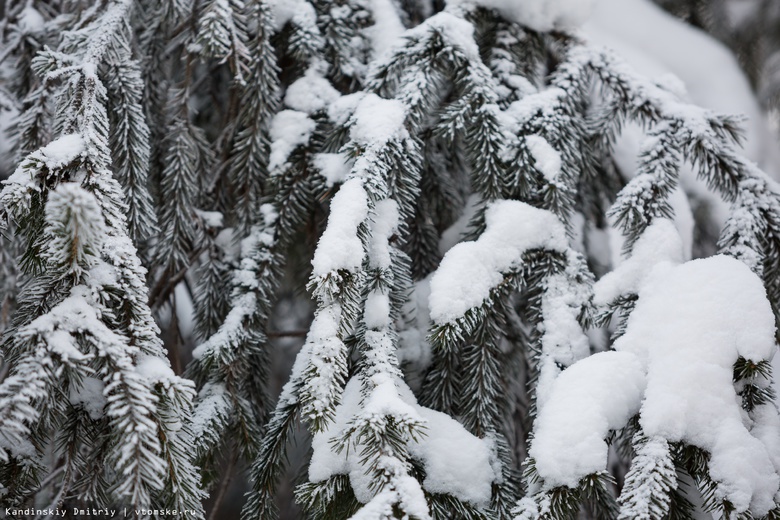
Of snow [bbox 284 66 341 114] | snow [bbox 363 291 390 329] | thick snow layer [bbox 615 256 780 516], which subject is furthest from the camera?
snow [bbox 284 66 341 114]

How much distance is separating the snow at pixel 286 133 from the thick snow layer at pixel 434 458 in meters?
0.53

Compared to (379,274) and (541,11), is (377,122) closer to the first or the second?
(379,274)

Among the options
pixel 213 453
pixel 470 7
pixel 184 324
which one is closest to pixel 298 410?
pixel 213 453

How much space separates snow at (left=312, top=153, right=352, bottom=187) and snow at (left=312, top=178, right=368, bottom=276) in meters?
0.18

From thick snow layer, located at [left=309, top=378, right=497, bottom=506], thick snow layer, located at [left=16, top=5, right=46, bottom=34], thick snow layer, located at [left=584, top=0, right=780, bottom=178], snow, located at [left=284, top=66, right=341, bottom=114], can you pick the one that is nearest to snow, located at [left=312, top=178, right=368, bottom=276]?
thick snow layer, located at [left=309, top=378, right=497, bottom=506]

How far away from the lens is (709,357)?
792mm

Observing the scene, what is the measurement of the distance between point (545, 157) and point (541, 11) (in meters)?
0.44

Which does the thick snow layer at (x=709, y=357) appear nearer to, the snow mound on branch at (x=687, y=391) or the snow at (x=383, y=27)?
the snow mound on branch at (x=687, y=391)

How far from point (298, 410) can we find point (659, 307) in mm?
676

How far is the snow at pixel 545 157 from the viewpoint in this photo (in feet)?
3.46

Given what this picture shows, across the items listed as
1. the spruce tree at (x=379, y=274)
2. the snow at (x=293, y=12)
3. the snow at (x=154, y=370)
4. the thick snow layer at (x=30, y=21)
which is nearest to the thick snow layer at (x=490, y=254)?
the spruce tree at (x=379, y=274)

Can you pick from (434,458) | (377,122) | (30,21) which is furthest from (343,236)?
(30,21)

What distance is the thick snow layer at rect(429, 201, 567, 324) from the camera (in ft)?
2.94

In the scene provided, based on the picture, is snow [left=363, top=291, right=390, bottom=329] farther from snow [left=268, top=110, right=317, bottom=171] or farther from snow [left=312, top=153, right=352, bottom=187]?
snow [left=268, top=110, right=317, bottom=171]
